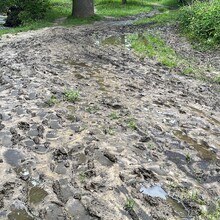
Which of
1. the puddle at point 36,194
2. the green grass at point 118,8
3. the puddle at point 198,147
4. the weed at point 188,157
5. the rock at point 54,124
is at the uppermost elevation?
the puddle at point 36,194

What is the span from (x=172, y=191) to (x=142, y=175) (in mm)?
584

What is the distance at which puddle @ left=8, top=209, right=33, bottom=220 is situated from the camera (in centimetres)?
518

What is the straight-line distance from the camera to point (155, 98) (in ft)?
34.7

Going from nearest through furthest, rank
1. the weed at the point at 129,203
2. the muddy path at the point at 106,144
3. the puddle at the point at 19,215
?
the puddle at the point at 19,215, the weed at the point at 129,203, the muddy path at the point at 106,144

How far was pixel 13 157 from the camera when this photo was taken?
677cm

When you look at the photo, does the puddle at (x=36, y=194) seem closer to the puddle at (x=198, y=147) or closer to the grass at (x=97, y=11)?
the puddle at (x=198, y=147)

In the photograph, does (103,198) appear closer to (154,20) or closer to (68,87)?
(68,87)

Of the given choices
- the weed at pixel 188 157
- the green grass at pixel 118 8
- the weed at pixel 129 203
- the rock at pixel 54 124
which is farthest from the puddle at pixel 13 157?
the green grass at pixel 118 8

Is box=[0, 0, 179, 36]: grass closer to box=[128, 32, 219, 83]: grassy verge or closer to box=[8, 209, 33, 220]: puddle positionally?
box=[128, 32, 219, 83]: grassy verge

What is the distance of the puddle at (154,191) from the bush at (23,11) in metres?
24.5

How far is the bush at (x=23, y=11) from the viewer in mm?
28888

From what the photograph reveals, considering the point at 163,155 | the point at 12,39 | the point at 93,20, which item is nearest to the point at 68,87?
the point at 163,155

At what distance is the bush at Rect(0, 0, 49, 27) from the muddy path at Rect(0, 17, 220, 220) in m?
16.2

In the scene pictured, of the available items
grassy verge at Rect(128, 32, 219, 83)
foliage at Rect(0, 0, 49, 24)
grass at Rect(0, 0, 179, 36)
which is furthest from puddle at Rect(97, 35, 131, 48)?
foliage at Rect(0, 0, 49, 24)
